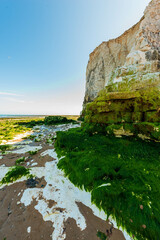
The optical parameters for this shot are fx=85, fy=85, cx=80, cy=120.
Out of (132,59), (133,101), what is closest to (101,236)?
(133,101)

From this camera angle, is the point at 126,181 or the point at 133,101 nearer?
the point at 126,181

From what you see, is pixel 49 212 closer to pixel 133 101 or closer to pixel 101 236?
pixel 101 236

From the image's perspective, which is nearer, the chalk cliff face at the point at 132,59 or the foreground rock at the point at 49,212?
the foreground rock at the point at 49,212

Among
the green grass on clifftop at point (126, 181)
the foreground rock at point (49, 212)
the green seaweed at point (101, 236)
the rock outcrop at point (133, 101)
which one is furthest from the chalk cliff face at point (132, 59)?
the green seaweed at point (101, 236)

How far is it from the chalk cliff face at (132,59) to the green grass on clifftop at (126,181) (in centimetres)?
453

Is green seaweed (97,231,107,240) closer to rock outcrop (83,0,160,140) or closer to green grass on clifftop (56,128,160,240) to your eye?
green grass on clifftop (56,128,160,240)

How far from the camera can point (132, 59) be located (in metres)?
10.5

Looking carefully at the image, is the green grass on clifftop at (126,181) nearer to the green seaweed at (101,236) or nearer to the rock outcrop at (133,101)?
the green seaweed at (101,236)

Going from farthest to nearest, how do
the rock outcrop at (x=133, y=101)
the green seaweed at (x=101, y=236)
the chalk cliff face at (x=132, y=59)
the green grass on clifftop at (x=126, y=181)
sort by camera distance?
the chalk cliff face at (x=132, y=59)
the rock outcrop at (x=133, y=101)
the green grass on clifftop at (x=126, y=181)
the green seaweed at (x=101, y=236)

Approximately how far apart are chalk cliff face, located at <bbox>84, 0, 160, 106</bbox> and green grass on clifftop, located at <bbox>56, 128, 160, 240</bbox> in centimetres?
453

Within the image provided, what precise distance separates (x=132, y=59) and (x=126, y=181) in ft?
43.5

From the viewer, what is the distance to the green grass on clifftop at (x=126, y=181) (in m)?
Answer: 1.73

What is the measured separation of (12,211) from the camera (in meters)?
2.08

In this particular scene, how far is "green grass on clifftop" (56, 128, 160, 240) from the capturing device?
68.2 inches
